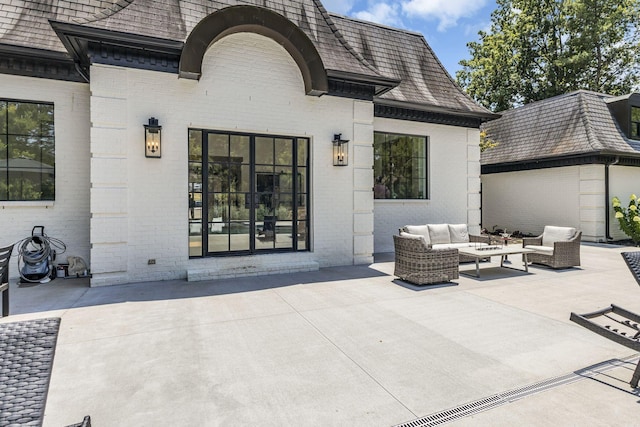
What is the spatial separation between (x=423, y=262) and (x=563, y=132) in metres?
10.3

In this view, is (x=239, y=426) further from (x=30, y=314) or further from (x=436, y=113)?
(x=436, y=113)

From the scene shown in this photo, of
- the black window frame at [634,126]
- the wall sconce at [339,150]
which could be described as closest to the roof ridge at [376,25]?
the wall sconce at [339,150]

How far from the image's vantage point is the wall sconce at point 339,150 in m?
7.42

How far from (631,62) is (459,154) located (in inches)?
753

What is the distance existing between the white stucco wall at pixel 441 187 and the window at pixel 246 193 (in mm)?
3044

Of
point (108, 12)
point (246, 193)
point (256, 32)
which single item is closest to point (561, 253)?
point (246, 193)

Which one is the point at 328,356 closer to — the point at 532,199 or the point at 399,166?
the point at 399,166

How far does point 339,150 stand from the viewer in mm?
7438

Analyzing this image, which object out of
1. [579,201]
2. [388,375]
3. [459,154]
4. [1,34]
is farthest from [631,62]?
[1,34]

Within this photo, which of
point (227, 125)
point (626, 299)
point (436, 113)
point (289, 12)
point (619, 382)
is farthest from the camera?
point (436, 113)

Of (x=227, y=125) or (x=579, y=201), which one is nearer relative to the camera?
(x=227, y=125)

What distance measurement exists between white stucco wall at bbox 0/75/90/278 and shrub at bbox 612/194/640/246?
47.8 feet

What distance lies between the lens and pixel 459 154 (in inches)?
412

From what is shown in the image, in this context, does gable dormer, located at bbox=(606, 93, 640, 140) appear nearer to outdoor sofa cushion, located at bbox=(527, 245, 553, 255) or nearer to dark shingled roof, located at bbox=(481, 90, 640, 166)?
dark shingled roof, located at bbox=(481, 90, 640, 166)
